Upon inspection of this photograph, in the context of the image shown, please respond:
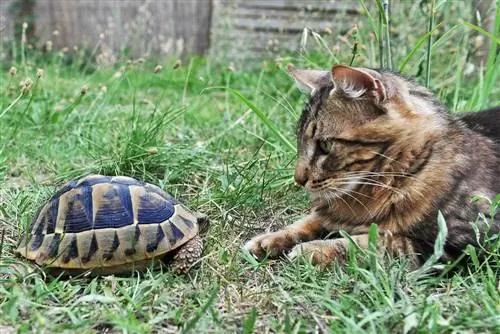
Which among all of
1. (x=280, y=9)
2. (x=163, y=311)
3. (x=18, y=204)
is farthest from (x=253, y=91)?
(x=163, y=311)

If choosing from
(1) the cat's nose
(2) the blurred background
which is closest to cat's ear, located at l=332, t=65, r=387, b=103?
(1) the cat's nose

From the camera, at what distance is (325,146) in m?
2.38

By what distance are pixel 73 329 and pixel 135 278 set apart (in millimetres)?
361

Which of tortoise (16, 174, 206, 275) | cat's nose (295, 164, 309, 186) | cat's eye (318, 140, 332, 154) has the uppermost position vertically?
cat's eye (318, 140, 332, 154)

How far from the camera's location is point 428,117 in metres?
2.36

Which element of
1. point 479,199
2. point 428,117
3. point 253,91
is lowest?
point 253,91

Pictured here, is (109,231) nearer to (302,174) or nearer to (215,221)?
(215,221)

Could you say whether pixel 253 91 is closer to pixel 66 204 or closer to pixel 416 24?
pixel 416 24

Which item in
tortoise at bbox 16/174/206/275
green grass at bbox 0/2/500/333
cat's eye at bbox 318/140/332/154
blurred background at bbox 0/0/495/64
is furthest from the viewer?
blurred background at bbox 0/0/495/64

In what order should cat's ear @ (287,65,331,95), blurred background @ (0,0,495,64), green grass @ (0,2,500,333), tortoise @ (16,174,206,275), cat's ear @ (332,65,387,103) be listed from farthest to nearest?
blurred background @ (0,0,495,64) → cat's ear @ (287,65,331,95) → cat's ear @ (332,65,387,103) → tortoise @ (16,174,206,275) → green grass @ (0,2,500,333)

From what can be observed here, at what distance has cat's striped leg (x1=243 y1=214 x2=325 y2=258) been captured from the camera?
2.38 metres

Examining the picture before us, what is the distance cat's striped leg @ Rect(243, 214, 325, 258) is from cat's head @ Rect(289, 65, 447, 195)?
0.17 meters

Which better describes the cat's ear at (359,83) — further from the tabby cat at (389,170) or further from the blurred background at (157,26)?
the blurred background at (157,26)

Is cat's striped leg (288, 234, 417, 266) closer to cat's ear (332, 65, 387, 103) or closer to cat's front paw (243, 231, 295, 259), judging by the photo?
cat's front paw (243, 231, 295, 259)
